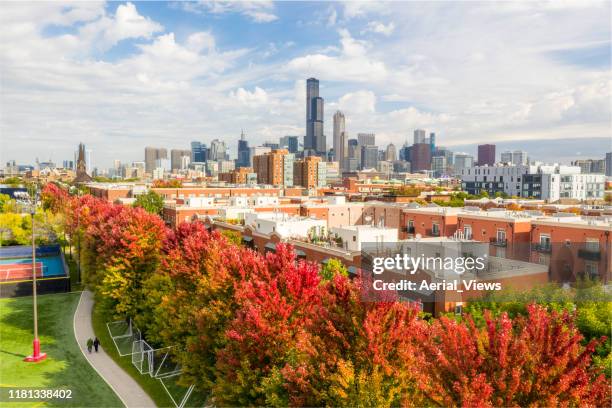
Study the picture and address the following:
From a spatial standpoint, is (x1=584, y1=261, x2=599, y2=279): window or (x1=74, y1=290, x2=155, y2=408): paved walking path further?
(x1=584, y1=261, x2=599, y2=279): window

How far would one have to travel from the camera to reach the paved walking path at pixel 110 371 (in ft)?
77.3

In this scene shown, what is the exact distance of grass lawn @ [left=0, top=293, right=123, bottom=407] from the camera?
79.7 ft

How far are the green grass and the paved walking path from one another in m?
0.24

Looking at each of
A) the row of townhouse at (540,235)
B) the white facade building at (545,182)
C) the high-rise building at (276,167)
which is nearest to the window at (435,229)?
the row of townhouse at (540,235)

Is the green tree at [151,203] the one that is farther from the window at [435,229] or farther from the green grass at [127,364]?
the window at [435,229]

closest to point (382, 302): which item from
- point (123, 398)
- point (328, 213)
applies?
point (123, 398)

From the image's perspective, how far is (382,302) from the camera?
44.5 ft

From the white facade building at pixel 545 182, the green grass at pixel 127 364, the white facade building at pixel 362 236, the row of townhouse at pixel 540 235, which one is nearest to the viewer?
the green grass at pixel 127 364

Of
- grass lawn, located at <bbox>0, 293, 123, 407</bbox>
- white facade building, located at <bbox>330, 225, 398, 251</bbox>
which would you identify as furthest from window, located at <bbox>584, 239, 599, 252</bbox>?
grass lawn, located at <bbox>0, 293, 123, 407</bbox>

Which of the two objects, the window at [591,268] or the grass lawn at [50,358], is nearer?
the grass lawn at [50,358]

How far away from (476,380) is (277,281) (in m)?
10.6

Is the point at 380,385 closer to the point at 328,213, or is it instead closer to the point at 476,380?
the point at 476,380

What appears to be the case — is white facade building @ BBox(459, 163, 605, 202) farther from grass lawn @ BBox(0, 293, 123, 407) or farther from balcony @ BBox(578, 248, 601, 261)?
grass lawn @ BBox(0, 293, 123, 407)

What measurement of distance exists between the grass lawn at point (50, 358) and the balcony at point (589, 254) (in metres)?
30.0
